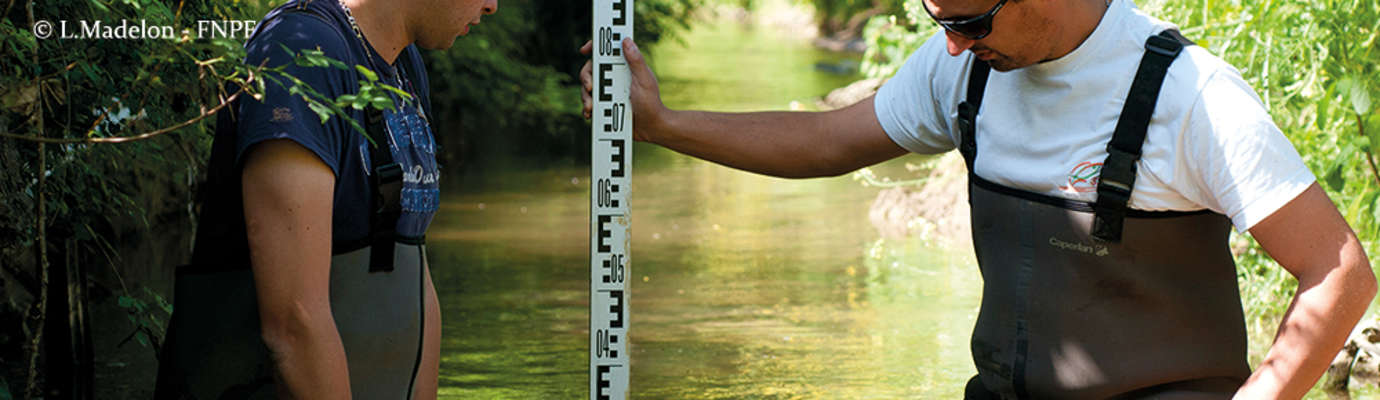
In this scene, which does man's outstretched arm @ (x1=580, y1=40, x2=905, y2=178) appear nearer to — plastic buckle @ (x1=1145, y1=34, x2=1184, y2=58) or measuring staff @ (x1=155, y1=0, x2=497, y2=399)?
measuring staff @ (x1=155, y1=0, x2=497, y2=399)

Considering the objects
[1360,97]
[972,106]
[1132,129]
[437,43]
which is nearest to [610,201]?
[437,43]

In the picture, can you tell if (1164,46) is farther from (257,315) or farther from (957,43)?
(257,315)

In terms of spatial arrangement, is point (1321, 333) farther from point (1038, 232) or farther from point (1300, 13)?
point (1300, 13)

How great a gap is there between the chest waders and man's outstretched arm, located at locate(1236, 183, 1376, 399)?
5.00ft

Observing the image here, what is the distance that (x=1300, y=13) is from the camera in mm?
5488

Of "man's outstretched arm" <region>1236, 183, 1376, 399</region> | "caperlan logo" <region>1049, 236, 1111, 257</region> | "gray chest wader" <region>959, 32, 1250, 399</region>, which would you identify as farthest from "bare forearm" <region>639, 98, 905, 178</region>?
"man's outstretched arm" <region>1236, 183, 1376, 399</region>

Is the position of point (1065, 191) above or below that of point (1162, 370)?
above

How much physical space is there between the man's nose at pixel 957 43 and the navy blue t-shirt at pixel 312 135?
3.31 feet

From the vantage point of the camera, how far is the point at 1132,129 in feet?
8.69

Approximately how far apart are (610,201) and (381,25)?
82 centimetres

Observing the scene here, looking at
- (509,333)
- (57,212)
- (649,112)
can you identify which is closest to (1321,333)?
(649,112)

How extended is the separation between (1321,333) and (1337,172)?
10.5 ft

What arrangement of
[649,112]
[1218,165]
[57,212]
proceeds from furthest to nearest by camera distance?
1. [57,212]
2. [649,112]
3. [1218,165]

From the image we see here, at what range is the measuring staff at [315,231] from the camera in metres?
2.54
